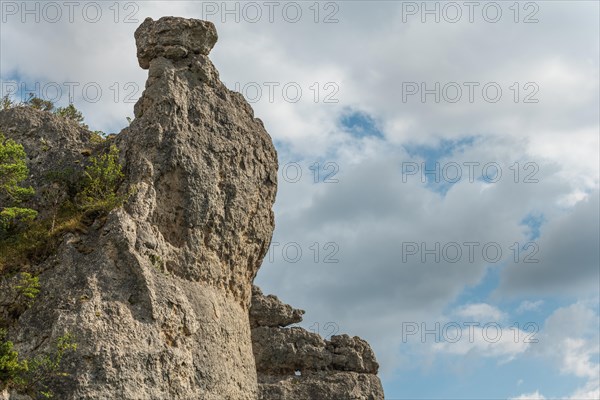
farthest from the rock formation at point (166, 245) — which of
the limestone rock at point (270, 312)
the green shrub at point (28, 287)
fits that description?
the limestone rock at point (270, 312)

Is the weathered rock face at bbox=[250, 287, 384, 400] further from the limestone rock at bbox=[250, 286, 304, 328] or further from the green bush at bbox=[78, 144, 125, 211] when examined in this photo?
the green bush at bbox=[78, 144, 125, 211]

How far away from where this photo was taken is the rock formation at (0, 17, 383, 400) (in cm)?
1495

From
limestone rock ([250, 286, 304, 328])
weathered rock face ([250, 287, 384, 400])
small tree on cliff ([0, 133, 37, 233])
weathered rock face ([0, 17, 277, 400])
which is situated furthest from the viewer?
limestone rock ([250, 286, 304, 328])

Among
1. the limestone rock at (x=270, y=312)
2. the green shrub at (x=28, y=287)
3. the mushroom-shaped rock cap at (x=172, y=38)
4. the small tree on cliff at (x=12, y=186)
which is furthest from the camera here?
the limestone rock at (x=270, y=312)

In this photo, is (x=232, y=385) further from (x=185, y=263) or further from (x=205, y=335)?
(x=185, y=263)

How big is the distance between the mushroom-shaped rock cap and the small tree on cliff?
13.5 ft

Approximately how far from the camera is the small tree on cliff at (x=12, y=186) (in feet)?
55.0

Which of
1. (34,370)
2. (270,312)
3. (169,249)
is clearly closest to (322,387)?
(270,312)

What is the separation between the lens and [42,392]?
558 inches

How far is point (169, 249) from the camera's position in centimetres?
1717

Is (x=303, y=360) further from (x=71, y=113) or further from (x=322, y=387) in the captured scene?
(x=71, y=113)

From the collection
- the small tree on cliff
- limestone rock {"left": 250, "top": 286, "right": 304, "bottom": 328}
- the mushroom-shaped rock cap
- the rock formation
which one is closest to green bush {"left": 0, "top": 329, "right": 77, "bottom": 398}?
the rock formation

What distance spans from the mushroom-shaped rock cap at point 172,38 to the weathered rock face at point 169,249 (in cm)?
3

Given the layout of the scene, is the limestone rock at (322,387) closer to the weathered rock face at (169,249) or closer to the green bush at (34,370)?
the weathered rock face at (169,249)
